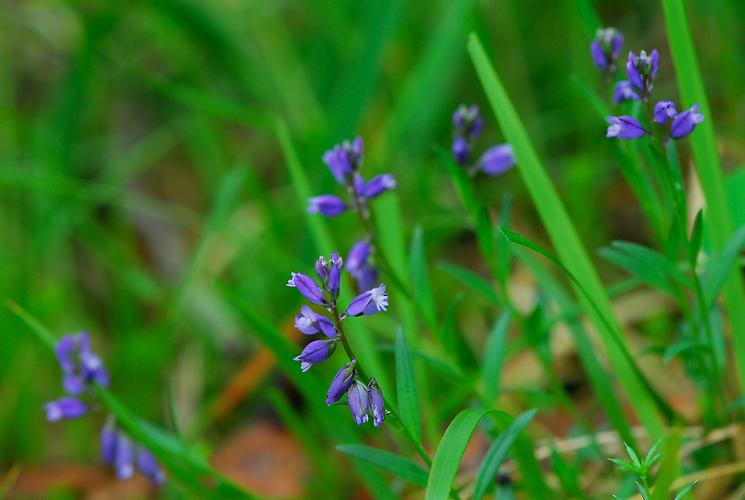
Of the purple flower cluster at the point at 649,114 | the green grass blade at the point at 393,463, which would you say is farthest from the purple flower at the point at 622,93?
the green grass blade at the point at 393,463

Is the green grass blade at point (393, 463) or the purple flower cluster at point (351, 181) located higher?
the purple flower cluster at point (351, 181)

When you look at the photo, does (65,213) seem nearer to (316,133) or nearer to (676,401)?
(316,133)

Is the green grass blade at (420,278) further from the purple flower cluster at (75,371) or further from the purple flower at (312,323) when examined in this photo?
the purple flower cluster at (75,371)

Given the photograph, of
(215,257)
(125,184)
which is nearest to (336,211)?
(215,257)

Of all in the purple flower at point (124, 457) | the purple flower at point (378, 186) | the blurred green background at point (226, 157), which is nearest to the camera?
the purple flower at point (378, 186)

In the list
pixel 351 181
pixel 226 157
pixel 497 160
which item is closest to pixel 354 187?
pixel 351 181

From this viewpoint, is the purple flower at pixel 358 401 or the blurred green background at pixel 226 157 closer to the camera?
the purple flower at pixel 358 401

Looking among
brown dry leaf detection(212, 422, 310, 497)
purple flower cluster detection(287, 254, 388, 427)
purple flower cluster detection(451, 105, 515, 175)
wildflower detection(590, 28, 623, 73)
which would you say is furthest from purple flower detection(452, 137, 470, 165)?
brown dry leaf detection(212, 422, 310, 497)
